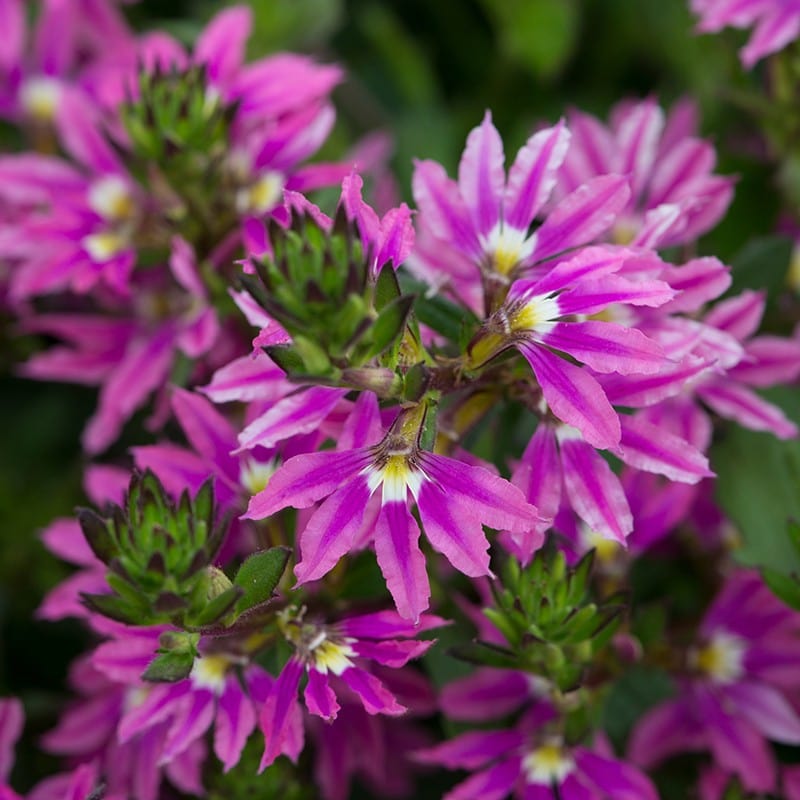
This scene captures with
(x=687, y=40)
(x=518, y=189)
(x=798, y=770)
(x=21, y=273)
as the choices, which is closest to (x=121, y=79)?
(x=21, y=273)

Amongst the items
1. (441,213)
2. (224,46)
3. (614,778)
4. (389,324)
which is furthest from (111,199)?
(614,778)

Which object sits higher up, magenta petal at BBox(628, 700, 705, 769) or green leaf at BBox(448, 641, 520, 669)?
green leaf at BBox(448, 641, 520, 669)

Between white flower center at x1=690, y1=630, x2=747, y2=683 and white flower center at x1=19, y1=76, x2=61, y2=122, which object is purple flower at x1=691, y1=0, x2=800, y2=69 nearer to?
white flower center at x1=690, y1=630, x2=747, y2=683

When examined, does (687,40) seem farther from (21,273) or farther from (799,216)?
(21,273)

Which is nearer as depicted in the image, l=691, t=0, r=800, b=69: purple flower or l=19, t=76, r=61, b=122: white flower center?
l=691, t=0, r=800, b=69: purple flower

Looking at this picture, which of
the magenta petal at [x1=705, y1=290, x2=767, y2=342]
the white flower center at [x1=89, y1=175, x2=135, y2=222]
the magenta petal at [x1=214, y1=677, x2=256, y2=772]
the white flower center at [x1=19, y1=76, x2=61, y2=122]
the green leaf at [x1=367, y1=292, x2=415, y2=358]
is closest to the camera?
the green leaf at [x1=367, y1=292, x2=415, y2=358]

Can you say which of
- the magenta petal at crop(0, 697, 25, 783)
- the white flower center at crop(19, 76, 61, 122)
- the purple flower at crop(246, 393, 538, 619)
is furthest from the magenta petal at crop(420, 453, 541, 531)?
the white flower center at crop(19, 76, 61, 122)
